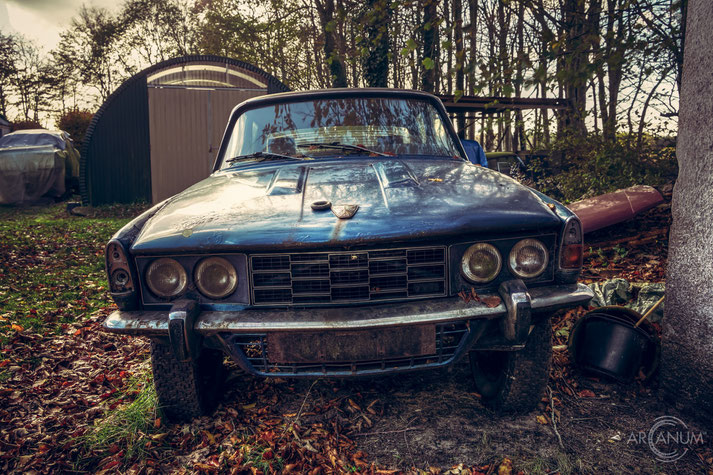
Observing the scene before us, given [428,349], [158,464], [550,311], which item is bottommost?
[158,464]

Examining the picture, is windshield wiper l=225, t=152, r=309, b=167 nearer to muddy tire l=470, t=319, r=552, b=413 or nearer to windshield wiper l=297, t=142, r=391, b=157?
windshield wiper l=297, t=142, r=391, b=157

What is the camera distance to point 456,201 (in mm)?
2227

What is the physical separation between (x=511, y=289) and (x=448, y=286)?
0.27 meters

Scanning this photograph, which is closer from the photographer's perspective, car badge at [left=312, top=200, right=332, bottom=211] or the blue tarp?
car badge at [left=312, top=200, right=332, bottom=211]

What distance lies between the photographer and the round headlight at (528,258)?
2135 mm

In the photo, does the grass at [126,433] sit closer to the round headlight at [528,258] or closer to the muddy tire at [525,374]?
the muddy tire at [525,374]

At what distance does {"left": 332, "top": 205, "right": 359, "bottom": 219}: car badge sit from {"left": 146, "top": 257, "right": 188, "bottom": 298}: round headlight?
76 cm

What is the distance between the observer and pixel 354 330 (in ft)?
6.40

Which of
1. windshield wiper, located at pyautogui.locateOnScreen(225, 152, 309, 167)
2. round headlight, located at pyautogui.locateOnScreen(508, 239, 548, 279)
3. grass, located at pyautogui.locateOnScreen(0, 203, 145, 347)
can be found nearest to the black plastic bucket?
round headlight, located at pyautogui.locateOnScreen(508, 239, 548, 279)

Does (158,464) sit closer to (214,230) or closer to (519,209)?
(214,230)

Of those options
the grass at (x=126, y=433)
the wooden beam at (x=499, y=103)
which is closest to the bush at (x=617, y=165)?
the wooden beam at (x=499, y=103)

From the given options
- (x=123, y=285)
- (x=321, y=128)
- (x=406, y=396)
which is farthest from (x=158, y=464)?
(x=321, y=128)

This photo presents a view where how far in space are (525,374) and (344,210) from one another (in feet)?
4.04

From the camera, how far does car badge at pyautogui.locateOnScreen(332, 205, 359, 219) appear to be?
2072mm
